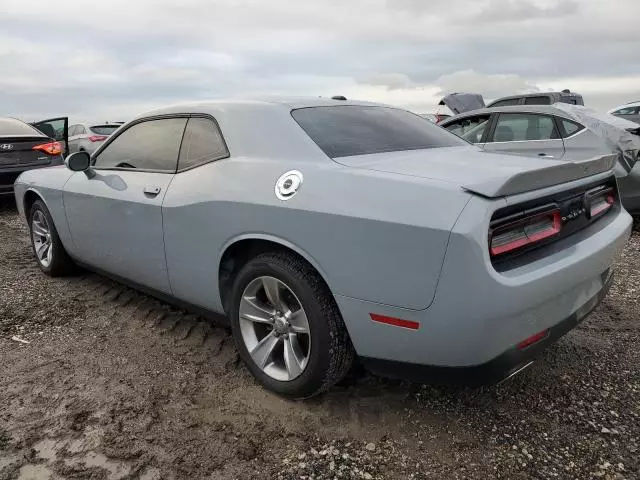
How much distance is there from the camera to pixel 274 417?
100 inches

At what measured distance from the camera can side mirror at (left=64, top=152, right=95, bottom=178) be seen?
12.1 ft

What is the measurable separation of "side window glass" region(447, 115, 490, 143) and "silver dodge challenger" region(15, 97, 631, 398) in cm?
375

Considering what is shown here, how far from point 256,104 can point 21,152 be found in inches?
247

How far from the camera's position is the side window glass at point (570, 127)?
6.08 meters

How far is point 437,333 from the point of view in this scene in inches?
81.0

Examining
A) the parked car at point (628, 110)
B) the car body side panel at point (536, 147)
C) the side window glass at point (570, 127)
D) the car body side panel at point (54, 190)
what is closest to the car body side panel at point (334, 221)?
the car body side panel at point (54, 190)

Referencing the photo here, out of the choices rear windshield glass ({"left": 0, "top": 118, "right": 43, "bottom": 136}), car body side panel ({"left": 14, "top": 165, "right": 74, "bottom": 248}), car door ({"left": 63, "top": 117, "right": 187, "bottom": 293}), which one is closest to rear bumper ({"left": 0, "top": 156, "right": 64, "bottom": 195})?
rear windshield glass ({"left": 0, "top": 118, "right": 43, "bottom": 136})

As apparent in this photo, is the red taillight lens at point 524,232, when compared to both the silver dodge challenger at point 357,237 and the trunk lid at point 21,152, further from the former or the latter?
the trunk lid at point 21,152

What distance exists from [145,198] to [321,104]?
46.1 inches

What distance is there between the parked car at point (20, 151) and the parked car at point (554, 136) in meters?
6.06

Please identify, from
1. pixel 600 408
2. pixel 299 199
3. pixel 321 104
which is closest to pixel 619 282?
pixel 600 408

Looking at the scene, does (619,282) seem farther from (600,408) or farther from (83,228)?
(83,228)

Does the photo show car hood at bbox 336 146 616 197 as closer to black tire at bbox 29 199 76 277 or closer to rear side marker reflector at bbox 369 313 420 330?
rear side marker reflector at bbox 369 313 420 330

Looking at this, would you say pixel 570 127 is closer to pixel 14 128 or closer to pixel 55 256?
pixel 55 256
